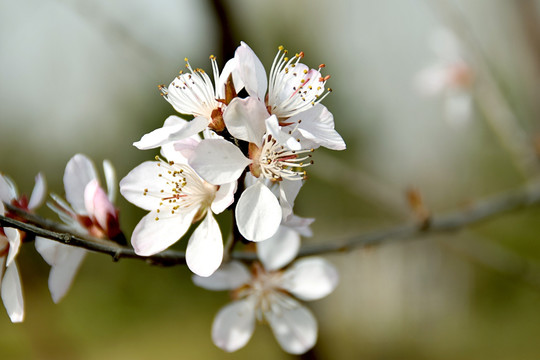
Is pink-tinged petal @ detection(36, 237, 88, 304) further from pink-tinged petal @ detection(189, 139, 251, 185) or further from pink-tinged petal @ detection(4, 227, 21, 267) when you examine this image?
pink-tinged petal @ detection(189, 139, 251, 185)

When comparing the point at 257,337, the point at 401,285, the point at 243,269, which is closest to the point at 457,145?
the point at 401,285

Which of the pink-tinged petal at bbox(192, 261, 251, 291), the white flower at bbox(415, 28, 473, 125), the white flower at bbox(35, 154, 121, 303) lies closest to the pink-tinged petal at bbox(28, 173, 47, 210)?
the white flower at bbox(35, 154, 121, 303)

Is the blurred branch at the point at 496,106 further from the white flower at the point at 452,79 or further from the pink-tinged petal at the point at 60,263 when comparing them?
the pink-tinged petal at the point at 60,263

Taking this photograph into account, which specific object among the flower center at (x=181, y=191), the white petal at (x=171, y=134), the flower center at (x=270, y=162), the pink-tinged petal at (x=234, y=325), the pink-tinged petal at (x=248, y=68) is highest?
the pink-tinged petal at (x=248, y=68)

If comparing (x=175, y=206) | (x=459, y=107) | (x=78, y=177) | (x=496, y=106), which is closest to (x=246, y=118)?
(x=175, y=206)

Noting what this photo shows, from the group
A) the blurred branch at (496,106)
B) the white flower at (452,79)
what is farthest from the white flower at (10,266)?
the white flower at (452,79)
